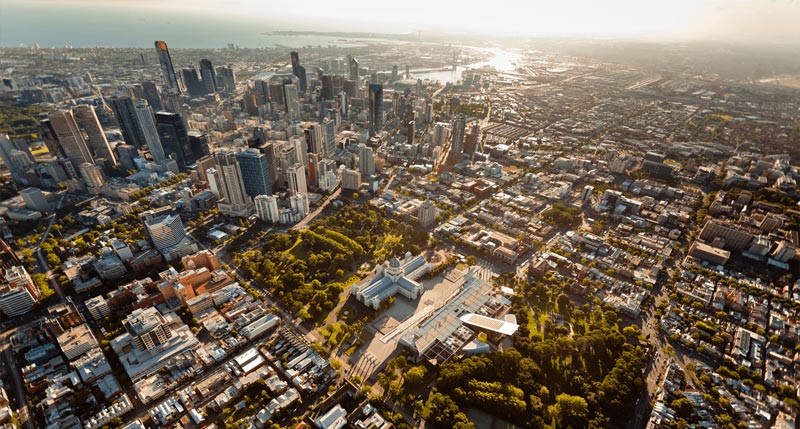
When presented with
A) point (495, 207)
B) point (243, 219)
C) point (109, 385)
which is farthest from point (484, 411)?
point (243, 219)

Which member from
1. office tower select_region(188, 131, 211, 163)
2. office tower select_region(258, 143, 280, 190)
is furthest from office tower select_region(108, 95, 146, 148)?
office tower select_region(258, 143, 280, 190)

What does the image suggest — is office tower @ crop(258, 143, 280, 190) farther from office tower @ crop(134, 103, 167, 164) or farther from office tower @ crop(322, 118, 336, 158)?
office tower @ crop(134, 103, 167, 164)

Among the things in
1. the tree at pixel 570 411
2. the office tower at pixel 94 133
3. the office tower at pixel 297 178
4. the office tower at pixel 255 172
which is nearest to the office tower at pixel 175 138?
the office tower at pixel 94 133

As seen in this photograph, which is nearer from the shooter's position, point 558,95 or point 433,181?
point 433,181

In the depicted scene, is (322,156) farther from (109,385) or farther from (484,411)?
(484,411)

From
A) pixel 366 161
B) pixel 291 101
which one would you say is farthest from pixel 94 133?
pixel 366 161

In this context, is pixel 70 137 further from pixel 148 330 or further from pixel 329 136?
pixel 148 330

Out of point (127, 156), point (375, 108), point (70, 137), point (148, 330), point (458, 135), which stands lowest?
point (148, 330)
